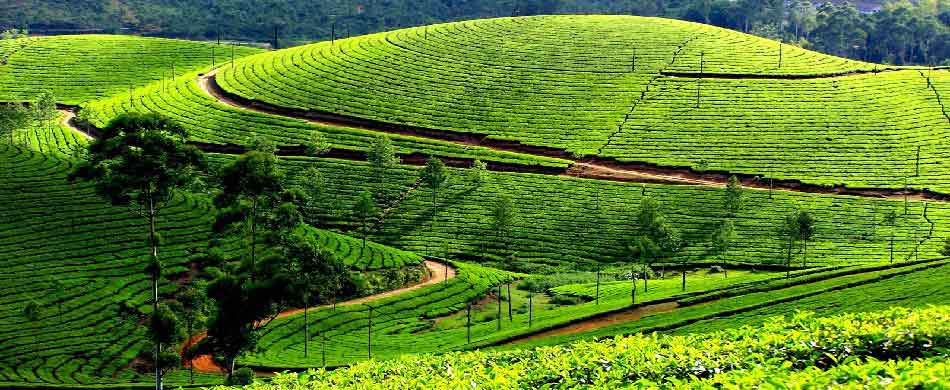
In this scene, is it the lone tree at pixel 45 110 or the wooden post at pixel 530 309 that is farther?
the lone tree at pixel 45 110

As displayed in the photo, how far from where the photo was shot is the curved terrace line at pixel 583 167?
103363 millimetres

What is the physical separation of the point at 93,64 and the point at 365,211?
256 ft

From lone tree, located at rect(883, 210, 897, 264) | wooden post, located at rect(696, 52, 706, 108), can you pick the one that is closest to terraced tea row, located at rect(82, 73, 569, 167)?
wooden post, located at rect(696, 52, 706, 108)

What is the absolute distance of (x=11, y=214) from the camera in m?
85.9

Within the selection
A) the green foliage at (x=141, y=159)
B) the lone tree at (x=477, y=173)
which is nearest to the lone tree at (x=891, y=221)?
the lone tree at (x=477, y=173)

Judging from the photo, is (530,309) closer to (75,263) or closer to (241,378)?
(241,378)

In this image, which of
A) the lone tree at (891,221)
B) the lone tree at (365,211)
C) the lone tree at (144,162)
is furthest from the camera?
the lone tree at (891,221)

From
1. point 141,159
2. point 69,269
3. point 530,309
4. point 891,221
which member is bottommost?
point 530,309

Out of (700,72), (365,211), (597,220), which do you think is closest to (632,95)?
(700,72)

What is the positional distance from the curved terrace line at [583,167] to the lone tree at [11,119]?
26818 millimetres

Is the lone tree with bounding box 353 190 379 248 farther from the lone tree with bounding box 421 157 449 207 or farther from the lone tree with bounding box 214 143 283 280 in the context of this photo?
the lone tree with bounding box 214 143 283 280

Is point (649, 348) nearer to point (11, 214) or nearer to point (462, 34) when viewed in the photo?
point (11, 214)

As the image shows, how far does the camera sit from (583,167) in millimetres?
111062

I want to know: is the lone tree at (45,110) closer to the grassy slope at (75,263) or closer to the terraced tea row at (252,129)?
the terraced tea row at (252,129)
